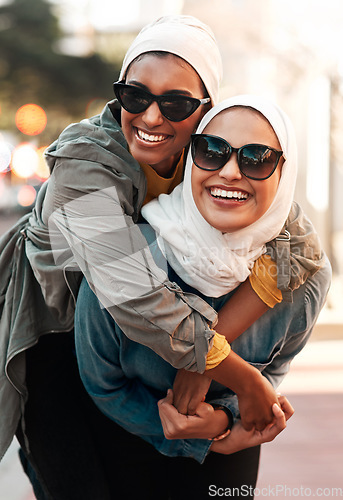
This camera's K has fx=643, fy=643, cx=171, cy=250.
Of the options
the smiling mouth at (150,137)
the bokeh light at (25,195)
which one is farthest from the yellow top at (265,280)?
the bokeh light at (25,195)

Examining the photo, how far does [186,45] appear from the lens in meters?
1.90

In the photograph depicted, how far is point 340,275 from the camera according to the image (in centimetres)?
820

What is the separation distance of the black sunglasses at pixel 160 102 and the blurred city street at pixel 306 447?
101 inches

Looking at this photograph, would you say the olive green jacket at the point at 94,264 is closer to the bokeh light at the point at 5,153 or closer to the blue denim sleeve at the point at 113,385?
the blue denim sleeve at the point at 113,385

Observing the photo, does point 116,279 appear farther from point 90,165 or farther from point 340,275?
point 340,275

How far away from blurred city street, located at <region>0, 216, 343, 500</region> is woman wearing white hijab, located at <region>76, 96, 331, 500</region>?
6.29 feet

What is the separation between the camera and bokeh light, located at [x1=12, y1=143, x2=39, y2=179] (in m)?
32.8

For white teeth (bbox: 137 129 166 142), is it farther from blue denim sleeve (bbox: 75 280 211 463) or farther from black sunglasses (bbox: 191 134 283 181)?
blue denim sleeve (bbox: 75 280 211 463)

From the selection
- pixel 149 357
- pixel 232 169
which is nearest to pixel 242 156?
pixel 232 169

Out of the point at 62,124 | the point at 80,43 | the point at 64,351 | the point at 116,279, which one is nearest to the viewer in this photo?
the point at 116,279

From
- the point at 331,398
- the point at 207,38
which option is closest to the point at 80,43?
the point at 331,398

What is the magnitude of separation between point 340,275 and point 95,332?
22.2ft

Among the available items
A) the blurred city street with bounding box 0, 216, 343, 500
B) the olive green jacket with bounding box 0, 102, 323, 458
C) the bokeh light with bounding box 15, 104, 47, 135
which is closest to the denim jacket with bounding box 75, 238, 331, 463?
the olive green jacket with bounding box 0, 102, 323, 458

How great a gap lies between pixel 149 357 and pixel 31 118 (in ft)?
86.3
